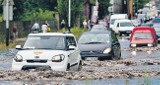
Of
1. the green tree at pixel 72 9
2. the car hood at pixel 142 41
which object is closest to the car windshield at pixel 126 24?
the green tree at pixel 72 9

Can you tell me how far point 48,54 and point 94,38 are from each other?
10.5m

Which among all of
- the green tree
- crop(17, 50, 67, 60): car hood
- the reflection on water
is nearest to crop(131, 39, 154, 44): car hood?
crop(17, 50, 67, 60): car hood

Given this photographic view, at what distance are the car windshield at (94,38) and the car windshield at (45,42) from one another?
26.0ft

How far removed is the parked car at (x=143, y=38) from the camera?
43844 mm

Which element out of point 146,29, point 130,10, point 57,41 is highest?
point 57,41

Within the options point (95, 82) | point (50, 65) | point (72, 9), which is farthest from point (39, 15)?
point (95, 82)

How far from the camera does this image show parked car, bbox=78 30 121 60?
29.3 metres

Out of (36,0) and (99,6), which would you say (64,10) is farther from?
(99,6)

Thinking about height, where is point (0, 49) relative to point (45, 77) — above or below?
below

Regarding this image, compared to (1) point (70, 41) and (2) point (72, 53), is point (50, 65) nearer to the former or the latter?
(2) point (72, 53)

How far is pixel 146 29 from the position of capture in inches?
1775

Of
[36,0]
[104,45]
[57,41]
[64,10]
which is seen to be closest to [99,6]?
[36,0]

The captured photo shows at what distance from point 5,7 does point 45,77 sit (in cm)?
2463

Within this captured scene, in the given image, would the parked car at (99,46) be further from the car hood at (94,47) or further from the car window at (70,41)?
the car window at (70,41)
